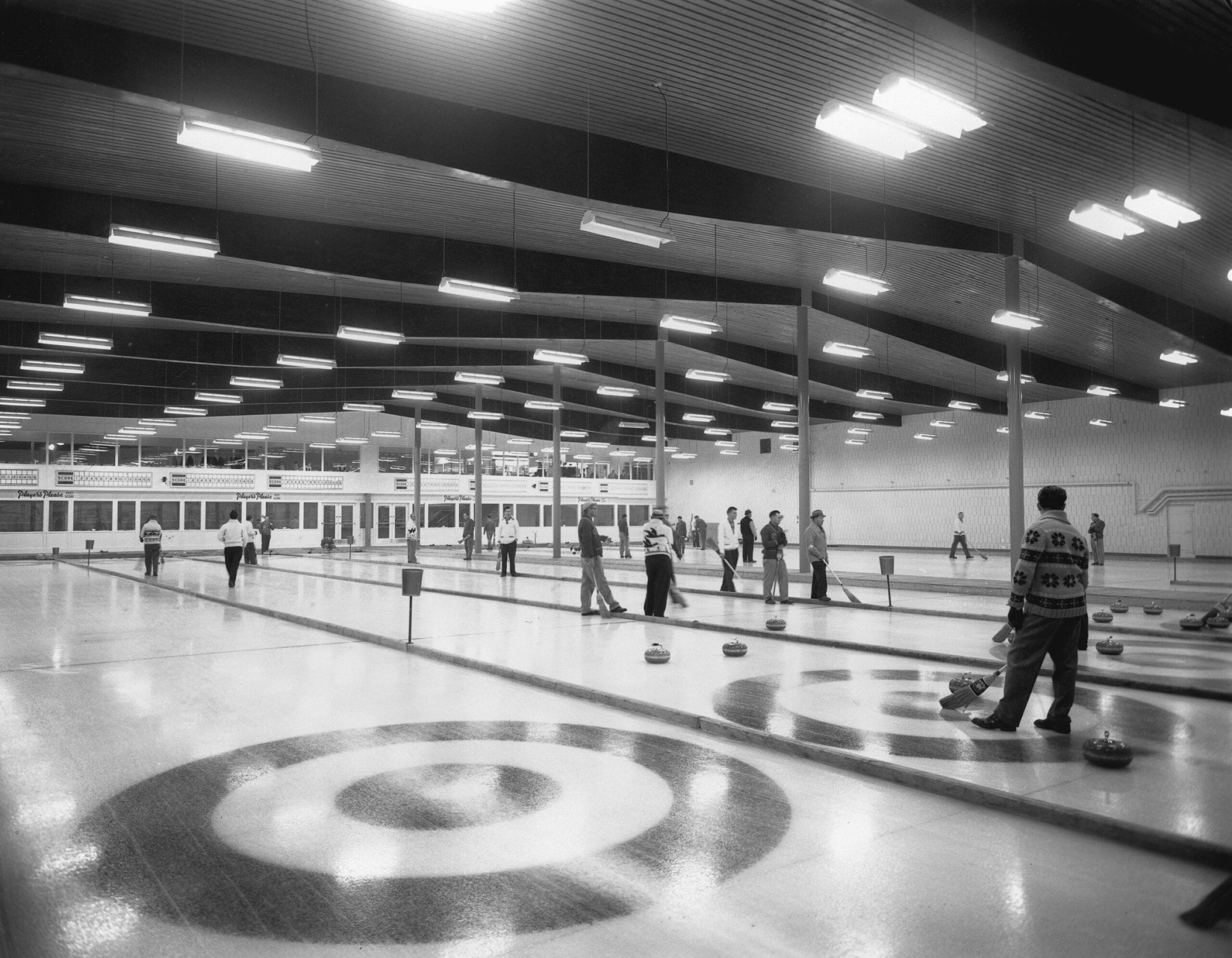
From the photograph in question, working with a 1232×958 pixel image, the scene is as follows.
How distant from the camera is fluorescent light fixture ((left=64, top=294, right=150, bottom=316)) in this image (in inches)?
503

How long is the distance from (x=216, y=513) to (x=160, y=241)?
33.1 meters

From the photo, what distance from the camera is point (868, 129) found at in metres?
7.69

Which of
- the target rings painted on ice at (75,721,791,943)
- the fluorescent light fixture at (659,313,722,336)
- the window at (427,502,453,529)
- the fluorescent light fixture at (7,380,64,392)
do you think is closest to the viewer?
the target rings painted on ice at (75,721,791,943)

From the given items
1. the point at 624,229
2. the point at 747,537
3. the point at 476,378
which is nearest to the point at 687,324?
the point at 624,229

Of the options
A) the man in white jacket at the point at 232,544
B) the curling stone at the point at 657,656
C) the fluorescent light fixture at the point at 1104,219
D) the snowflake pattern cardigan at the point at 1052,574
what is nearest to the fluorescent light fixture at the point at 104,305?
the man in white jacket at the point at 232,544

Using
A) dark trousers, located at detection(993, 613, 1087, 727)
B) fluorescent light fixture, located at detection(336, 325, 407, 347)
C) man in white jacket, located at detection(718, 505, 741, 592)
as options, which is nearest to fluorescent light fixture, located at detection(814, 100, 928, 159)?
dark trousers, located at detection(993, 613, 1087, 727)

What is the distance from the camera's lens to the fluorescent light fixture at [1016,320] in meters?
14.0

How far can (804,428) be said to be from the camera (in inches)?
811

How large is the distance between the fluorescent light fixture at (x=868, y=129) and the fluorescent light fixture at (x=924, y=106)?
176 mm

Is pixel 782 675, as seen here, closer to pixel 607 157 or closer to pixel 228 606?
pixel 607 157

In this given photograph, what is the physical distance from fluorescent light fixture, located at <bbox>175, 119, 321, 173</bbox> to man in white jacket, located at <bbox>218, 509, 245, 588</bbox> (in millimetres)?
12694

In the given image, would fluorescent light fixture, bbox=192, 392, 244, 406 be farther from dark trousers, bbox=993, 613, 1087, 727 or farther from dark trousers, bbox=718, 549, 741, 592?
dark trousers, bbox=993, 613, 1087, 727

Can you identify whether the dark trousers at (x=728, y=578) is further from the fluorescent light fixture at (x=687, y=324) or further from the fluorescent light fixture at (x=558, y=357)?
the fluorescent light fixture at (x=558, y=357)

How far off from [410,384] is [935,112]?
2221cm
